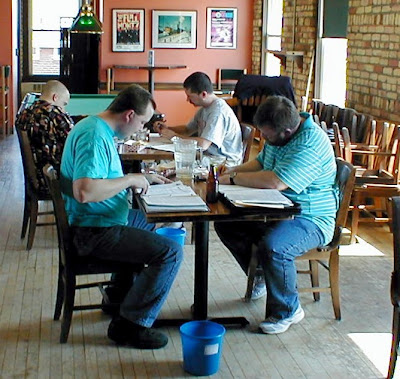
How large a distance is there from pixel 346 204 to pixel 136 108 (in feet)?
4.07

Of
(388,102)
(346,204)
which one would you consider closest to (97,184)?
(346,204)

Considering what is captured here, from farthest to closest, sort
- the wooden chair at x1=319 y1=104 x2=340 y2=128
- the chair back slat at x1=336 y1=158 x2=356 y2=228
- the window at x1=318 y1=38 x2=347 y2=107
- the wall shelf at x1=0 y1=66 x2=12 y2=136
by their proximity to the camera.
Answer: the wall shelf at x1=0 y1=66 x2=12 y2=136
the window at x1=318 y1=38 x2=347 y2=107
the wooden chair at x1=319 y1=104 x2=340 y2=128
the chair back slat at x1=336 y1=158 x2=356 y2=228

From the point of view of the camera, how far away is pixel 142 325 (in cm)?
367

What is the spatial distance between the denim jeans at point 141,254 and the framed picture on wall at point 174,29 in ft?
28.4

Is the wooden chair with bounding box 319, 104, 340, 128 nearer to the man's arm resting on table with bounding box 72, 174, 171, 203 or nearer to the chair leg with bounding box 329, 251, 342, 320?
the chair leg with bounding box 329, 251, 342, 320

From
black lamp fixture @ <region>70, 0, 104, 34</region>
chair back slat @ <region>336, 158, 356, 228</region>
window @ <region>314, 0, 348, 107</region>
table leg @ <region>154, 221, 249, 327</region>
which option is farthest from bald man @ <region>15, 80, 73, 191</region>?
window @ <region>314, 0, 348, 107</region>

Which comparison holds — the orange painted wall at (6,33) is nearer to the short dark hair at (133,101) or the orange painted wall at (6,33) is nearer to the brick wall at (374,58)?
the brick wall at (374,58)

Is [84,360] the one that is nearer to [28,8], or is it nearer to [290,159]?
[290,159]

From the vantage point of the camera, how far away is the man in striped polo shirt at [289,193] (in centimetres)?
379

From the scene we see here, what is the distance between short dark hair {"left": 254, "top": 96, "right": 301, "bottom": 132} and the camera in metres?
3.81

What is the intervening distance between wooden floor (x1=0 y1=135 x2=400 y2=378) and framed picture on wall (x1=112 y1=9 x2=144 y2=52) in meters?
7.10

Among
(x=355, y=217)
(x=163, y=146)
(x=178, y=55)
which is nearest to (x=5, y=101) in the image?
(x=178, y=55)

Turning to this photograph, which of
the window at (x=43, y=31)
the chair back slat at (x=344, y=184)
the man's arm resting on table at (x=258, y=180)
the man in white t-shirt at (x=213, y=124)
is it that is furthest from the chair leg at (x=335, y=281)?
the window at (x=43, y=31)

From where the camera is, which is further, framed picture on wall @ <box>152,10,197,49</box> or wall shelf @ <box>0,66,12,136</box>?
framed picture on wall @ <box>152,10,197,49</box>
